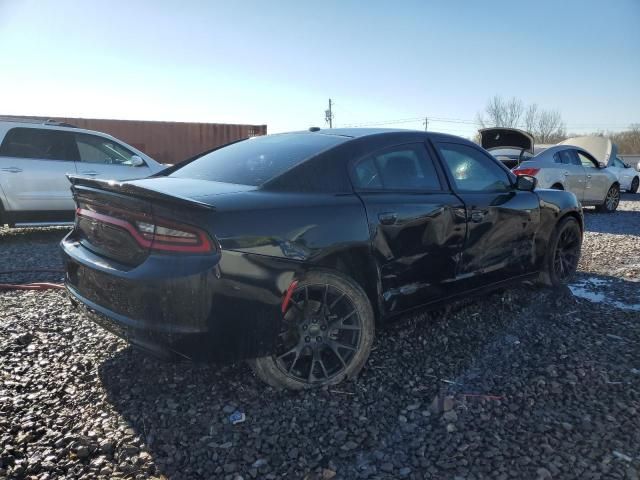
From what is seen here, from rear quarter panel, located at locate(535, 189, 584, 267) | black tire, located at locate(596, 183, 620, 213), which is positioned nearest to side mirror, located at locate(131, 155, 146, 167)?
rear quarter panel, located at locate(535, 189, 584, 267)

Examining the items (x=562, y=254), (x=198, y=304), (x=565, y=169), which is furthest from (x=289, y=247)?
(x=565, y=169)

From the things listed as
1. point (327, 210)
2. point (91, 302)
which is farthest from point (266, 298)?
point (91, 302)

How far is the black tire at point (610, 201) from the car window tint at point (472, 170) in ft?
28.5

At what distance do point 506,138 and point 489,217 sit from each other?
759 cm

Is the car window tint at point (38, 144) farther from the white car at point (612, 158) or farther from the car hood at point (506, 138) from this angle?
the white car at point (612, 158)

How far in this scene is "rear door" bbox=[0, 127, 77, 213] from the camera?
6.74 m

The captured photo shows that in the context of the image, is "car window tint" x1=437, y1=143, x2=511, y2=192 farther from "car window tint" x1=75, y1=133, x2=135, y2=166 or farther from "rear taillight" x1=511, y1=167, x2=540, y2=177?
"car window tint" x1=75, y1=133, x2=135, y2=166

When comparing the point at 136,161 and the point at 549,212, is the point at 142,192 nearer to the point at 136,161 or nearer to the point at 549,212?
the point at 549,212

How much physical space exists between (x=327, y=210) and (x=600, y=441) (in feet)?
5.52

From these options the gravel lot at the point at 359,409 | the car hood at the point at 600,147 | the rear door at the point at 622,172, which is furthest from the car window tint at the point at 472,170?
the car hood at the point at 600,147

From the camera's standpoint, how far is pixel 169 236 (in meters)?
2.27

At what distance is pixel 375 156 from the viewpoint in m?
3.05

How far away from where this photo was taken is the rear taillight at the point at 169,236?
222cm

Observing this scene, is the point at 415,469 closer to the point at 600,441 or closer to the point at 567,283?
the point at 600,441
